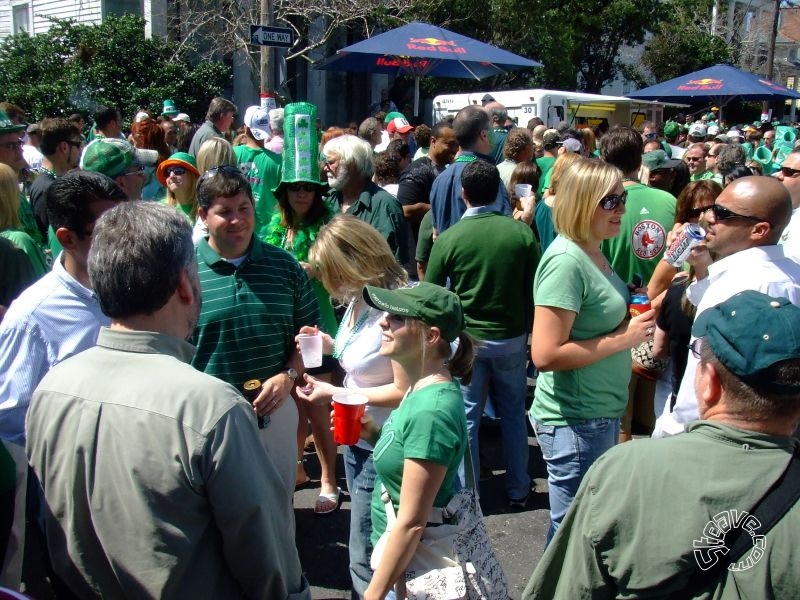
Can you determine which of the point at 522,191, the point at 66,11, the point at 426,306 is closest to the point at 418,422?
the point at 426,306

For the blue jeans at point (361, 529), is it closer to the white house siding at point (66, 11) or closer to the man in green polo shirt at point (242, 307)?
the man in green polo shirt at point (242, 307)

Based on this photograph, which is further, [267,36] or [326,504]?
[267,36]

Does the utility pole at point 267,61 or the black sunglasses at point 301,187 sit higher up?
the utility pole at point 267,61

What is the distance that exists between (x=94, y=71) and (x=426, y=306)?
17250 mm

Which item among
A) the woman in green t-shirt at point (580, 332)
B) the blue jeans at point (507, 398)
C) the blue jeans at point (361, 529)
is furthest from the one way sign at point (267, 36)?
the blue jeans at point (361, 529)

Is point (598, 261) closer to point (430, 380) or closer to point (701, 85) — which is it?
point (430, 380)

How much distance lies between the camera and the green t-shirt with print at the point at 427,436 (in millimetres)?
2125

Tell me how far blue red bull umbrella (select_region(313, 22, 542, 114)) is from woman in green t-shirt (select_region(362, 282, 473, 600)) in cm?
933

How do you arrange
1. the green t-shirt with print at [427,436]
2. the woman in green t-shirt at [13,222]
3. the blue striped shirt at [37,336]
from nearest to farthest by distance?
the green t-shirt with print at [427,436] < the blue striped shirt at [37,336] < the woman in green t-shirt at [13,222]

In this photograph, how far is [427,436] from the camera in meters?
2.12

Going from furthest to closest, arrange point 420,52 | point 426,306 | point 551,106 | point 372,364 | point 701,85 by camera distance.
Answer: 1. point 551,106
2. point 701,85
3. point 420,52
4. point 372,364
5. point 426,306

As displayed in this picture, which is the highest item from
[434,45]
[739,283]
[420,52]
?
[434,45]

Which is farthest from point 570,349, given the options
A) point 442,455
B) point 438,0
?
point 438,0

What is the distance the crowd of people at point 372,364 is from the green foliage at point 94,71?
12414mm
